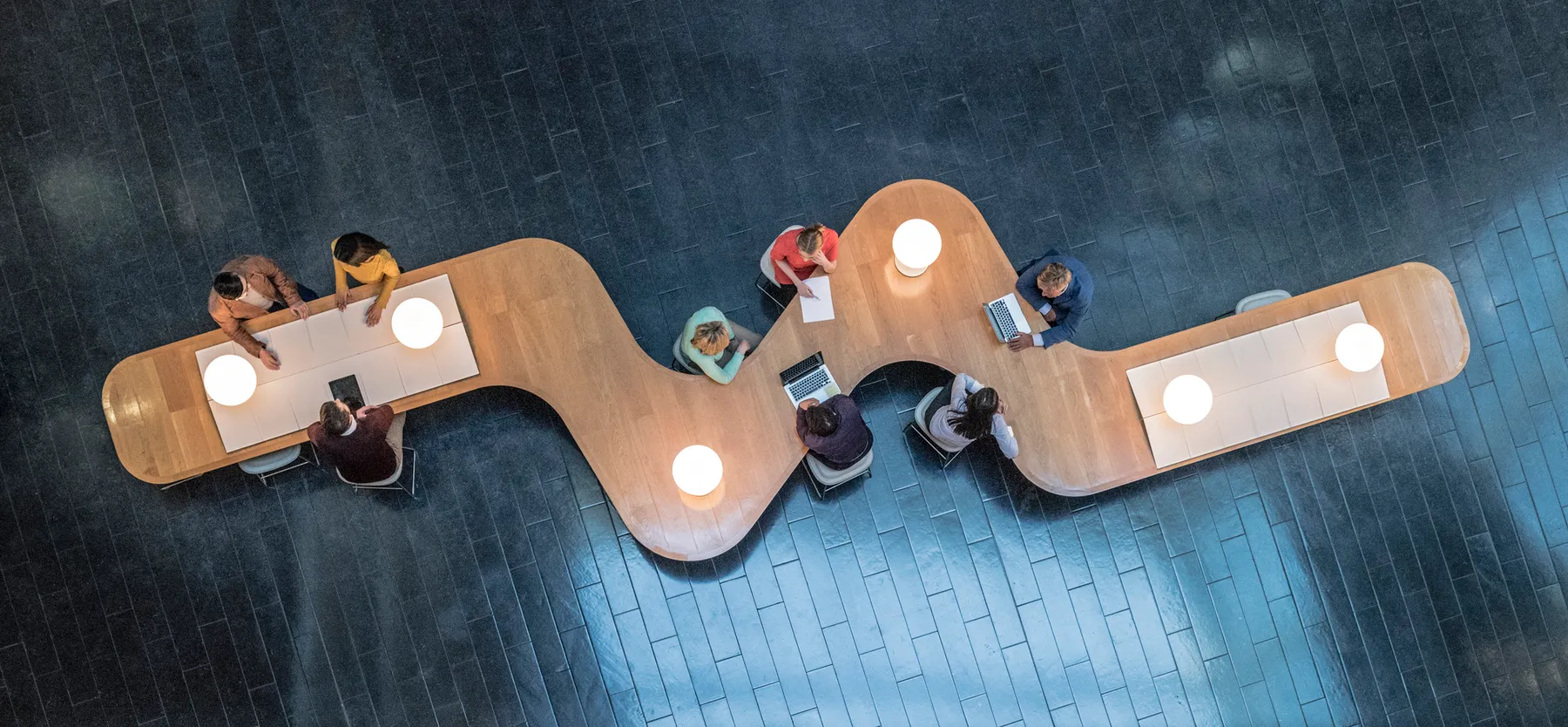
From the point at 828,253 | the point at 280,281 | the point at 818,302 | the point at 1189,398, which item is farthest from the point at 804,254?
the point at 280,281

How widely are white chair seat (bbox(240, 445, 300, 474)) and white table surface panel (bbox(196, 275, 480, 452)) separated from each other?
0.27 metres

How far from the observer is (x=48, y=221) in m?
5.54

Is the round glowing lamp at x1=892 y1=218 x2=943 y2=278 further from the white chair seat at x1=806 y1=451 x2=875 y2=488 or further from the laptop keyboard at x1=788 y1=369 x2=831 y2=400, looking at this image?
the white chair seat at x1=806 y1=451 x2=875 y2=488

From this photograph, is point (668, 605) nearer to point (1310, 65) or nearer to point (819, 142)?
point (819, 142)

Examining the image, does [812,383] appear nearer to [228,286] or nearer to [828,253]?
[828,253]

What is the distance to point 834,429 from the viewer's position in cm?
446

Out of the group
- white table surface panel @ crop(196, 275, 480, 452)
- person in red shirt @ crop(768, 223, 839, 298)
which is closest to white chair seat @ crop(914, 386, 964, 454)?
person in red shirt @ crop(768, 223, 839, 298)

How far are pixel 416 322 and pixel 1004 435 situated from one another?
3.04 m

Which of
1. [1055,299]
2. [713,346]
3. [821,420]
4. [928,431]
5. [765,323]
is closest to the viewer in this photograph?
[821,420]

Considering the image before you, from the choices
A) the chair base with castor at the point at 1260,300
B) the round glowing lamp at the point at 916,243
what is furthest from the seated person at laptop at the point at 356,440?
the chair base with castor at the point at 1260,300

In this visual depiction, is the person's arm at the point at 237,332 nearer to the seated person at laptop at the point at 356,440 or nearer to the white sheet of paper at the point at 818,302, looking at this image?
the seated person at laptop at the point at 356,440

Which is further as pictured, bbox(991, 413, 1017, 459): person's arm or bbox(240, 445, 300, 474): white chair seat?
bbox(240, 445, 300, 474): white chair seat

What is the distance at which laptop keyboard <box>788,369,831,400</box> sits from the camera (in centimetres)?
472

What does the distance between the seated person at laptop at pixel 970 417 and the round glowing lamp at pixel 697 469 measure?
124 cm
